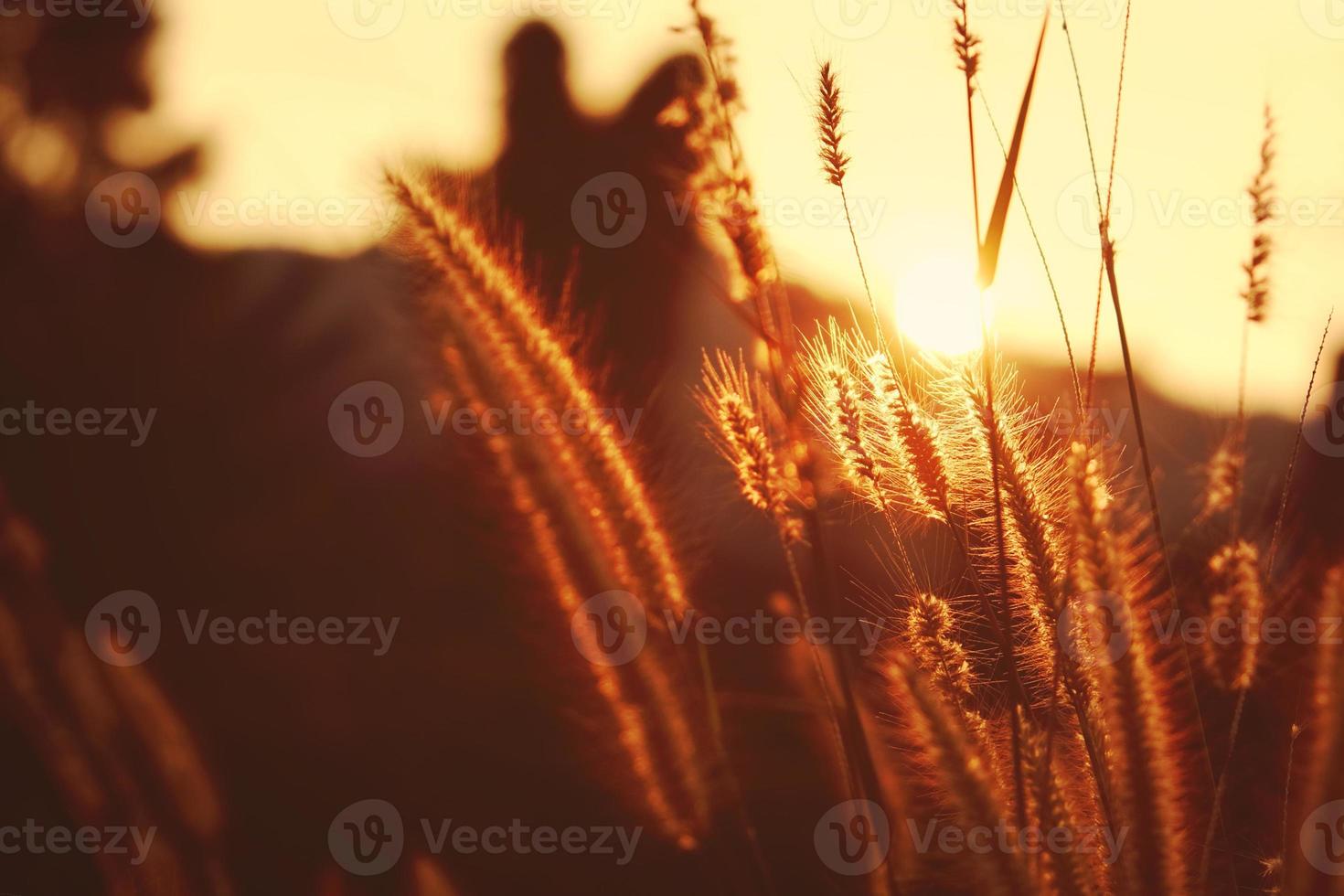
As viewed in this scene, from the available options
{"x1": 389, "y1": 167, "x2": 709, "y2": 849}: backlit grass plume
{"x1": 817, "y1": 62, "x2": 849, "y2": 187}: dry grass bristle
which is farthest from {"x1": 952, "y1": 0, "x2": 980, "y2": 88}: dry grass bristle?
{"x1": 389, "y1": 167, "x2": 709, "y2": 849}: backlit grass plume

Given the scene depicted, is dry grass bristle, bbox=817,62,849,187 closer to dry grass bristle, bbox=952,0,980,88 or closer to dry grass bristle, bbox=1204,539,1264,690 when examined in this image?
dry grass bristle, bbox=952,0,980,88

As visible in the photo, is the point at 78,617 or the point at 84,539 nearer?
the point at 78,617

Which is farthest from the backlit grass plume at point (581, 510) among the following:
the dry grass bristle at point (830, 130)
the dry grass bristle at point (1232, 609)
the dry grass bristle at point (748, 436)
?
the dry grass bristle at point (1232, 609)

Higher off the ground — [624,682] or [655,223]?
[655,223]

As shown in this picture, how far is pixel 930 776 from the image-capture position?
1.26 meters

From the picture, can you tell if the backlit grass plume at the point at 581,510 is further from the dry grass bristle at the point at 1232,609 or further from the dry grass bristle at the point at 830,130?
the dry grass bristle at the point at 1232,609

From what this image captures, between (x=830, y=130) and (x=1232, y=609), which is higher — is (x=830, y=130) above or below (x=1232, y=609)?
above

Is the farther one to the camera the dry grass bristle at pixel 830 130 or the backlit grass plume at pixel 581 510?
the backlit grass plume at pixel 581 510

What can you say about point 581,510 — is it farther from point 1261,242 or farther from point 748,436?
point 1261,242

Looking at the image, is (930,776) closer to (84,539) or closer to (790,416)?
(790,416)

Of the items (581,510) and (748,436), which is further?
(581,510)

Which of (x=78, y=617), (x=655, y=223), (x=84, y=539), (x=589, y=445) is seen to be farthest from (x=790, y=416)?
(x=84, y=539)

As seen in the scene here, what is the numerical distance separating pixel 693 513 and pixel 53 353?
4400 mm

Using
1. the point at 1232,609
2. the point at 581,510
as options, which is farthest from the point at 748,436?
the point at 1232,609
